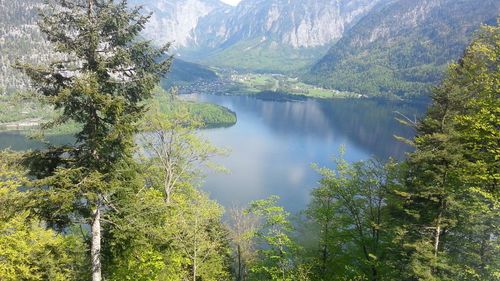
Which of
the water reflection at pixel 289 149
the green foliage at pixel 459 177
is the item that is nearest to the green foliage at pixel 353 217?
the green foliage at pixel 459 177

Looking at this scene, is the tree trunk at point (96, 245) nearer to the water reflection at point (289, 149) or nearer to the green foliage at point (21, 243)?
the green foliage at point (21, 243)

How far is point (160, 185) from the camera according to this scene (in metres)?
28.9

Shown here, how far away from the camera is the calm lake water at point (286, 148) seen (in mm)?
90625

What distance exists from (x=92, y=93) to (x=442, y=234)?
68.3 ft

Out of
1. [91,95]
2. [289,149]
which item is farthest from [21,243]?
[289,149]

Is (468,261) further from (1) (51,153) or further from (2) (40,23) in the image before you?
(2) (40,23)

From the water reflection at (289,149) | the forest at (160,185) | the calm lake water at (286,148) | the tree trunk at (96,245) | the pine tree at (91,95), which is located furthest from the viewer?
the water reflection at (289,149)

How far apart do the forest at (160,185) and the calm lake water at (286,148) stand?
35341mm

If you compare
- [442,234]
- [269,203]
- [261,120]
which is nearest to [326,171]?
[269,203]

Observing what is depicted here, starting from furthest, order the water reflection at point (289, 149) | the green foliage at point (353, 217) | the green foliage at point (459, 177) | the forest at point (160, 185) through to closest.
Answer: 1. the water reflection at point (289, 149)
2. the green foliage at point (353, 217)
3. the green foliage at point (459, 177)
4. the forest at point (160, 185)

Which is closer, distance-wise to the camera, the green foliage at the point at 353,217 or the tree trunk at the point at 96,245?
the tree trunk at the point at 96,245

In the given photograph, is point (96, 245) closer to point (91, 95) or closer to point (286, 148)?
point (91, 95)

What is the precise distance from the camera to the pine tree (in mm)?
12898

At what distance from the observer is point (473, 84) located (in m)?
20.6
